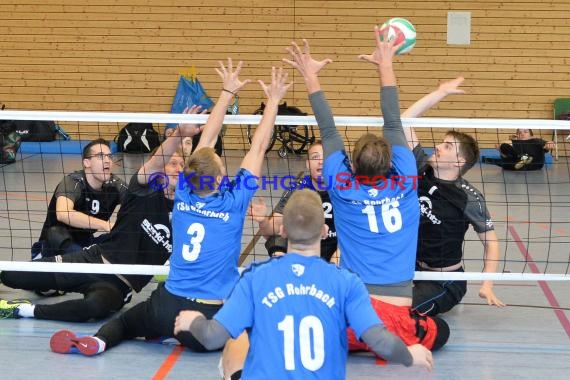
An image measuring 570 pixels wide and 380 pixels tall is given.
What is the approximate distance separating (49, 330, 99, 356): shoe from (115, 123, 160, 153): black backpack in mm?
9779

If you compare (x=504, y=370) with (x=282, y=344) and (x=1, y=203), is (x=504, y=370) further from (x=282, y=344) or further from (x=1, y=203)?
(x=1, y=203)

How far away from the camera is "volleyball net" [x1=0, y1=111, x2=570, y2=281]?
203 inches

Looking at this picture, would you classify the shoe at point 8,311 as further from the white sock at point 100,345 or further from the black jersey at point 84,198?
the white sock at point 100,345

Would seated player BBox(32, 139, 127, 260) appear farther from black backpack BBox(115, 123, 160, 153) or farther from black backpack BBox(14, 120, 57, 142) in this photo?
black backpack BBox(14, 120, 57, 142)

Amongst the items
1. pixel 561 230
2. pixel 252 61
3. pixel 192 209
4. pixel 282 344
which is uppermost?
pixel 252 61

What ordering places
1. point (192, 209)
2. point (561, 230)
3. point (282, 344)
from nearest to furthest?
1. point (282, 344)
2. point (192, 209)
3. point (561, 230)

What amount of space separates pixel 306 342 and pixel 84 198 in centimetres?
341

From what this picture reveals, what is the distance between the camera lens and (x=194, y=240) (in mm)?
4363

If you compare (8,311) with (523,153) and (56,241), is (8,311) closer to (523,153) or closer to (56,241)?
(56,241)

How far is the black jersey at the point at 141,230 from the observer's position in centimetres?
532

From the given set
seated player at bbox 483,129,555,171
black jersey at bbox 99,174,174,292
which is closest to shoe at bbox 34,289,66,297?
black jersey at bbox 99,174,174,292

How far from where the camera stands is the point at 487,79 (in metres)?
15.2

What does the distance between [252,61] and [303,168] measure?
3.29 metres

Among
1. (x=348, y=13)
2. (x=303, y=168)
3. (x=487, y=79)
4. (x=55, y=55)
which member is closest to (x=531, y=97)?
(x=487, y=79)
